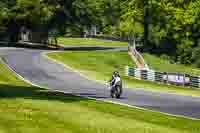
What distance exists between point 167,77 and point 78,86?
37.2ft

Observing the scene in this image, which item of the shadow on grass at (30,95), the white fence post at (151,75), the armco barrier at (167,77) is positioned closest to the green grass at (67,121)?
the shadow on grass at (30,95)

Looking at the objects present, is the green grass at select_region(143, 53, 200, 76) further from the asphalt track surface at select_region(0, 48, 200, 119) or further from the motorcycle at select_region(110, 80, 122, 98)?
the motorcycle at select_region(110, 80, 122, 98)

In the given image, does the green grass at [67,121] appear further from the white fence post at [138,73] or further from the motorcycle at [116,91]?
the white fence post at [138,73]

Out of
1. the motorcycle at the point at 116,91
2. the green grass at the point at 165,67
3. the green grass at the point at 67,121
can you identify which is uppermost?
the green grass at the point at 67,121

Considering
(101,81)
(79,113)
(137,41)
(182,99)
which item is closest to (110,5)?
(137,41)

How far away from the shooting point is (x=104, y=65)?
75438 mm

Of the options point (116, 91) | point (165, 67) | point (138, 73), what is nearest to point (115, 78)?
point (116, 91)

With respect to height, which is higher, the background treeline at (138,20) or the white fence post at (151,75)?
the background treeline at (138,20)

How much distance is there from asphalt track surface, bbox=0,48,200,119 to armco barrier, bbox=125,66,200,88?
657cm

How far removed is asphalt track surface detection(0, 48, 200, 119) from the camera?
34.1 m

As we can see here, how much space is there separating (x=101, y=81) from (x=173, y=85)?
690 cm

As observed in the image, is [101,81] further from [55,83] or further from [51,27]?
[51,27]

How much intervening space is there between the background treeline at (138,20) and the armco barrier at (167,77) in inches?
1476

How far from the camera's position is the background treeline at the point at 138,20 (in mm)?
→ 96688
